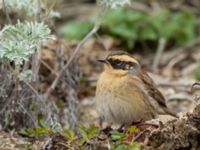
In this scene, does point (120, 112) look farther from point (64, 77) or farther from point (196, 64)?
point (196, 64)

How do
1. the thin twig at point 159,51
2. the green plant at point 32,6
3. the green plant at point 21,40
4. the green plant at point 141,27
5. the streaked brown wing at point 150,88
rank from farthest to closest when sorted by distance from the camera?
the green plant at point 141,27
the thin twig at point 159,51
the streaked brown wing at point 150,88
the green plant at point 32,6
the green plant at point 21,40

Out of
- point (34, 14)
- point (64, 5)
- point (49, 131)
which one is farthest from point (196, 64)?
point (49, 131)

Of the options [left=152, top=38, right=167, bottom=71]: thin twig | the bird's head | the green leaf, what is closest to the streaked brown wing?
the bird's head

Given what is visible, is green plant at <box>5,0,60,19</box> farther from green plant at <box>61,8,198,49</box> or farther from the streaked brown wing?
green plant at <box>61,8,198,49</box>

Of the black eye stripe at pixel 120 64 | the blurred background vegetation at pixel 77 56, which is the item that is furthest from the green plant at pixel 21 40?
the black eye stripe at pixel 120 64

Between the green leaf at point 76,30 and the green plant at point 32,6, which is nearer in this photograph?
the green plant at point 32,6

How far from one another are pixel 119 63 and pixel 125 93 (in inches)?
13.4

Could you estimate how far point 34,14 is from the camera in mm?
7062

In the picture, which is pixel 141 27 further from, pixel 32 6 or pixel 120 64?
pixel 32 6

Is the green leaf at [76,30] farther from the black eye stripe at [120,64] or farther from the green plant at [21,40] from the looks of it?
the green plant at [21,40]

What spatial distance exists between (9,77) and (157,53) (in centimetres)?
466

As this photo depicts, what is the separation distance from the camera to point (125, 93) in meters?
7.13

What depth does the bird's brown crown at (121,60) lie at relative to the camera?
7250 mm

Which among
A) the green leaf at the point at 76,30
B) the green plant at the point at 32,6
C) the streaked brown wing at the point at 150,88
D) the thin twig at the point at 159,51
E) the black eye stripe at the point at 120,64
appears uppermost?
the green plant at the point at 32,6
